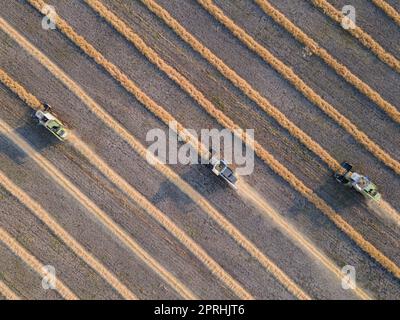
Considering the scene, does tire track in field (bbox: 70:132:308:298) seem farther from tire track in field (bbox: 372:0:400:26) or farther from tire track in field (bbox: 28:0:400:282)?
tire track in field (bbox: 372:0:400:26)

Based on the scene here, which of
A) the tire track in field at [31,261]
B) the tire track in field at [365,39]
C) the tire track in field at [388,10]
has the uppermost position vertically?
the tire track in field at [388,10]

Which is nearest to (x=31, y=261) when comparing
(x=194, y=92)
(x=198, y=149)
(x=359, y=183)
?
(x=198, y=149)

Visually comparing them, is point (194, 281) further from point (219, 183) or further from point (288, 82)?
point (288, 82)

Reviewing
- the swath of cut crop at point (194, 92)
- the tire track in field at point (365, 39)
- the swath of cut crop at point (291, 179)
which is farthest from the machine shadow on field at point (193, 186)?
the tire track in field at point (365, 39)

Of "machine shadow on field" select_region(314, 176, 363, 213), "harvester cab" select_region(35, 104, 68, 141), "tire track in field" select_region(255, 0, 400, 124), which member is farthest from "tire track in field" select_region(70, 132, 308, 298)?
"tire track in field" select_region(255, 0, 400, 124)

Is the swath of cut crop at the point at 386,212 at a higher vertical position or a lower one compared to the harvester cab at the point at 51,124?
lower

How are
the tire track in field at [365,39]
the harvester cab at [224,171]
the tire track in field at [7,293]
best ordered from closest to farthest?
the harvester cab at [224,171] < the tire track in field at [7,293] < the tire track in field at [365,39]

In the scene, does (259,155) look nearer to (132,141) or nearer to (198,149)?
(198,149)

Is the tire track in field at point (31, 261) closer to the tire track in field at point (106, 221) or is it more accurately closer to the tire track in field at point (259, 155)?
the tire track in field at point (106, 221)
